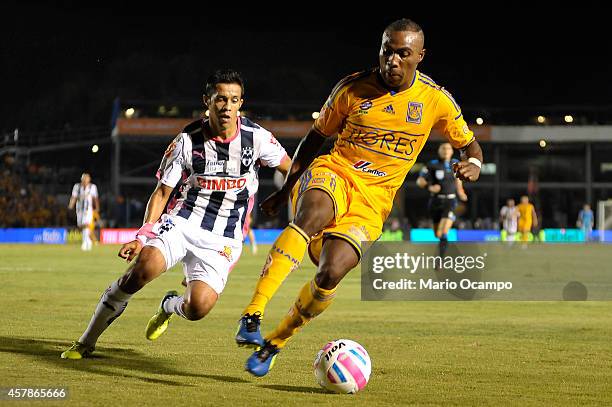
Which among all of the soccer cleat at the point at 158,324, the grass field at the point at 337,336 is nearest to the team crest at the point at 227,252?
the soccer cleat at the point at 158,324

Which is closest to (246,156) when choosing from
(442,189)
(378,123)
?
(378,123)

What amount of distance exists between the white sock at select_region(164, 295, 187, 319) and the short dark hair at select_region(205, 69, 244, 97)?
1594 millimetres

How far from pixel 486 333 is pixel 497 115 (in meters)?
51.5

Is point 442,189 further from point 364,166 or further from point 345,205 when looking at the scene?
point 345,205

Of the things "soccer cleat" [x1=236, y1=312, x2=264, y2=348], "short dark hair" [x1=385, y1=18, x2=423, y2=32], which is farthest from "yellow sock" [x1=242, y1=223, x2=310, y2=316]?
"short dark hair" [x1=385, y1=18, x2=423, y2=32]

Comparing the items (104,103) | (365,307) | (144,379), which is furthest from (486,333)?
(104,103)

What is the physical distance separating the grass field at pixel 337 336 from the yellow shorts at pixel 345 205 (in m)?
0.94

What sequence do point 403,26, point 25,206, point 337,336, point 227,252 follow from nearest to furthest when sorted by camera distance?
1. point 403,26
2. point 227,252
3. point 337,336
4. point 25,206

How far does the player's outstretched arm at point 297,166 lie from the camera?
6961 mm

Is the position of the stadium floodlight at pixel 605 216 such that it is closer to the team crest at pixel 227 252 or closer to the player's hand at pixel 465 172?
the team crest at pixel 227 252

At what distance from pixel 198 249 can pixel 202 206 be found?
33 centimetres

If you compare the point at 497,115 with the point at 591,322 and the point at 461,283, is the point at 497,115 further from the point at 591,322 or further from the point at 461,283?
the point at 591,322

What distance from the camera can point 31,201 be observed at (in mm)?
46031

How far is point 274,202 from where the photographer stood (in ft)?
22.8
